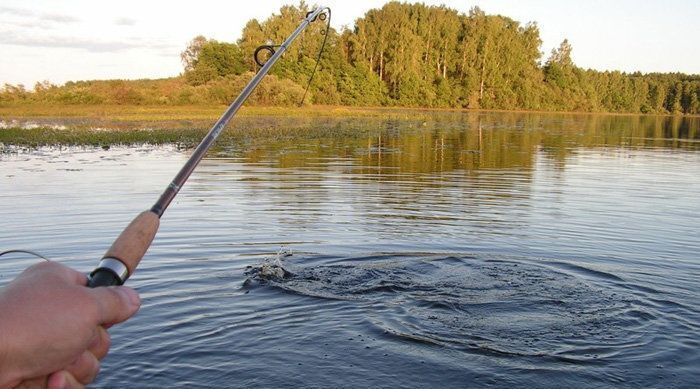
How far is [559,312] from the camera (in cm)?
807

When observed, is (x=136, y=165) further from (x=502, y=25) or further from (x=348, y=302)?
(x=502, y=25)

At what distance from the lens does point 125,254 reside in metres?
2.36

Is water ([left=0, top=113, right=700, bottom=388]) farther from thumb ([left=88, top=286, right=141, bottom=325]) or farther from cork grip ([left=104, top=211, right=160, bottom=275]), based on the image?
thumb ([left=88, top=286, right=141, bottom=325])

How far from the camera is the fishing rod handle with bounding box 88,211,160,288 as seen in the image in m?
2.10

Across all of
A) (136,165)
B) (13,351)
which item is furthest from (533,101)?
(13,351)

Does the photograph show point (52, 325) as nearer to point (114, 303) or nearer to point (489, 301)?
point (114, 303)

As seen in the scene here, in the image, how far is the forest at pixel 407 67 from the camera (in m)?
85.8

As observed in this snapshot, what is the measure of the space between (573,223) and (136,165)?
15.3m

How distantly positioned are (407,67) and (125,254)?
10673 cm

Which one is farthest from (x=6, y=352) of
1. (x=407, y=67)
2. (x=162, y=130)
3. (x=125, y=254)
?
(x=407, y=67)

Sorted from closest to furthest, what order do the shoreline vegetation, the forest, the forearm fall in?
the forearm
the shoreline vegetation
the forest

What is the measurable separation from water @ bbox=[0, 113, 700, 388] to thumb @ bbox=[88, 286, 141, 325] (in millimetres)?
4523

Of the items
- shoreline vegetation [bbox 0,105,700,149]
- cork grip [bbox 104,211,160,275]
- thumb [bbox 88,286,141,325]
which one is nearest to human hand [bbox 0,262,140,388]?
thumb [bbox 88,286,141,325]

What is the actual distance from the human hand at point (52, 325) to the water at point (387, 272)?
181 inches
